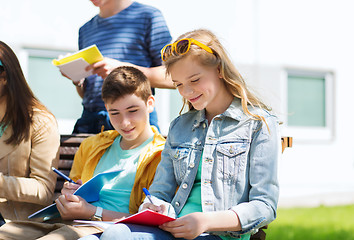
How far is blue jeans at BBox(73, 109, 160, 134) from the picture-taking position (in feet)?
10.8

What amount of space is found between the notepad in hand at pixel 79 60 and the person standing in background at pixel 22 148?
0.25 meters

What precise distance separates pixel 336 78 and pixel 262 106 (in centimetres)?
745

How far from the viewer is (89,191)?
2512 millimetres

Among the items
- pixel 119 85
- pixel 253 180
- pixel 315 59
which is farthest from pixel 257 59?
pixel 253 180

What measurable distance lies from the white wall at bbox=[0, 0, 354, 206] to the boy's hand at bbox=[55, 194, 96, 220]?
4.98m

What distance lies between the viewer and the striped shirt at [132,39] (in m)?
3.36

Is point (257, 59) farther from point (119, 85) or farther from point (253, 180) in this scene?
point (253, 180)

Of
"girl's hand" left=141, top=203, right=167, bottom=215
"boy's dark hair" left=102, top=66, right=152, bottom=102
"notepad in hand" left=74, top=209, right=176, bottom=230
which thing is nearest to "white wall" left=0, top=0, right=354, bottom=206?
"boy's dark hair" left=102, top=66, right=152, bottom=102

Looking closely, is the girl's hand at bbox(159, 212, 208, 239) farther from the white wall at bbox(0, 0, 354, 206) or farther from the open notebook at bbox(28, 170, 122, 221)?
the white wall at bbox(0, 0, 354, 206)

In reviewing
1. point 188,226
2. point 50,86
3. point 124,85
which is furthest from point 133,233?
point 50,86

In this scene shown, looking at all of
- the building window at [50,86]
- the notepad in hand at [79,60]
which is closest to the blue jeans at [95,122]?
the notepad in hand at [79,60]

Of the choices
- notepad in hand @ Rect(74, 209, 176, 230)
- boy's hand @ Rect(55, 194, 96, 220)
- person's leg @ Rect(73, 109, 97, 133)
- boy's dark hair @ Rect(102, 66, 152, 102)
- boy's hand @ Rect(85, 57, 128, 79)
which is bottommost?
boy's hand @ Rect(55, 194, 96, 220)

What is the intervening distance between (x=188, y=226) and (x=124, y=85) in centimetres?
106

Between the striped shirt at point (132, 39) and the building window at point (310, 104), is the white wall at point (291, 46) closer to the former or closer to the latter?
the building window at point (310, 104)
